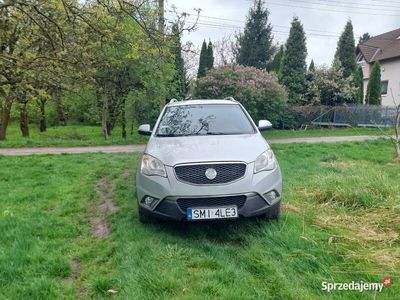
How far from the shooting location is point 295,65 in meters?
24.0

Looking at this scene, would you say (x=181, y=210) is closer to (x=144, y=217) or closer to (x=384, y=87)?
(x=144, y=217)

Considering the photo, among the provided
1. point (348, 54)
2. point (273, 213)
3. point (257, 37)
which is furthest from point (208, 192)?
point (257, 37)

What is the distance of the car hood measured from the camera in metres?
4.11

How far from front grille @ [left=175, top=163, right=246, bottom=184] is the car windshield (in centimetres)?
103

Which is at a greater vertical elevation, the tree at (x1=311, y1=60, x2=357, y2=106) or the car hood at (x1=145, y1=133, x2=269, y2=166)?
the tree at (x1=311, y1=60, x2=357, y2=106)

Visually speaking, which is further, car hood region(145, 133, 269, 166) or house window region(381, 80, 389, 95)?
house window region(381, 80, 389, 95)

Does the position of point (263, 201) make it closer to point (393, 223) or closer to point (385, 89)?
point (393, 223)

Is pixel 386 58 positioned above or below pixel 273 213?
above

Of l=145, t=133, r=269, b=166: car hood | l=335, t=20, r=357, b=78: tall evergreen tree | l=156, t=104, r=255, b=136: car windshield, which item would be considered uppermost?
l=335, t=20, r=357, b=78: tall evergreen tree

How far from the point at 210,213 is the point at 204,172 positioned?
45cm

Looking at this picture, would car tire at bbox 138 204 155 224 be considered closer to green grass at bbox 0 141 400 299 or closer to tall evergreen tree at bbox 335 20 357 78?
green grass at bbox 0 141 400 299

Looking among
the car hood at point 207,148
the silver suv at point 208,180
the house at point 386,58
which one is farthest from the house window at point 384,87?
the silver suv at point 208,180

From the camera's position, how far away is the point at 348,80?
79.5 ft

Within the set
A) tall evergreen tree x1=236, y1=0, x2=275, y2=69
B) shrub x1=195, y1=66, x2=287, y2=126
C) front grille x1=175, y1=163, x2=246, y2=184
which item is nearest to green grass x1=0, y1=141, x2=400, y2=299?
front grille x1=175, y1=163, x2=246, y2=184
